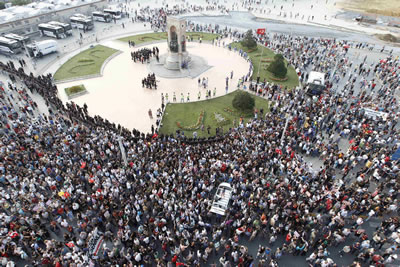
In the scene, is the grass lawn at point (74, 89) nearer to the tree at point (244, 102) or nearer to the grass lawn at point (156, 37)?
the tree at point (244, 102)

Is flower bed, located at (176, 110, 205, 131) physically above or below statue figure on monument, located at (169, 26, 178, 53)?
below

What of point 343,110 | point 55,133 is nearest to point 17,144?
point 55,133

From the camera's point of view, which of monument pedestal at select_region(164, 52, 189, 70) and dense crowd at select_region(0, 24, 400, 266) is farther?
monument pedestal at select_region(164, 52, 189, 70)

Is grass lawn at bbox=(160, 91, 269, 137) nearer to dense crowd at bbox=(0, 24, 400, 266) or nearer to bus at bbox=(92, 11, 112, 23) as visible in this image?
dense crowd at bbox=(0, 24, 400, 266)

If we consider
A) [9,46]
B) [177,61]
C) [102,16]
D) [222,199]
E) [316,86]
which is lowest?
[222,199]

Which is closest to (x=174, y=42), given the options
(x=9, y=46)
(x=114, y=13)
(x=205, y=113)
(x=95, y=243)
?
(x=205, y=113)

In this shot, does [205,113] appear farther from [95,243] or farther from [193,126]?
[95,243]

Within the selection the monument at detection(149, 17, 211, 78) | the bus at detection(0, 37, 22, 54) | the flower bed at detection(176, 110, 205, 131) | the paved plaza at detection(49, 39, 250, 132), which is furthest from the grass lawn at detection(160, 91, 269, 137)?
the bus at detection(0, 37, 22, 54)

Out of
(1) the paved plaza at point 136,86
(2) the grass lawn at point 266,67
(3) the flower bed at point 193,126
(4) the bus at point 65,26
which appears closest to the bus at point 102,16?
(4) the bus at point 65,26
